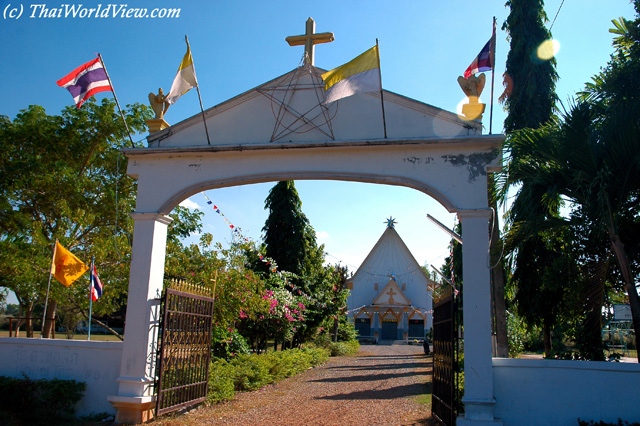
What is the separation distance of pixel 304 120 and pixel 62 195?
458 inches

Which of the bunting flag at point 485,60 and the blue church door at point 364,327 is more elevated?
the bunting flag at point 485,60

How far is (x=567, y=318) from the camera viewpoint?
880 cm

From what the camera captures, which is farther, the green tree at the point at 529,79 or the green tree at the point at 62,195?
the green tree at the point at 62,195

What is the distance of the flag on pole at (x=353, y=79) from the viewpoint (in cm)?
732

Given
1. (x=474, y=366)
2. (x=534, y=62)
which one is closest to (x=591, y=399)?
(x=474, y=366)

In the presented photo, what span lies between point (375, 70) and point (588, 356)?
5.56 meters

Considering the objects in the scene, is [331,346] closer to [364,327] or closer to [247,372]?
[247,372]

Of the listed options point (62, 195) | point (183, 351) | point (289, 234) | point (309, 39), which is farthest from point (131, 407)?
point (289, 234)

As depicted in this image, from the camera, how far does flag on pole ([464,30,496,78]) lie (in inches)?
298

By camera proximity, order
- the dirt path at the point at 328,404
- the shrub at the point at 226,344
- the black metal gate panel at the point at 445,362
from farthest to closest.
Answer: the shrub at the point at 226,344 < the dirt path at the point at 328,404 < the black metal gate panel at the point at 445,362

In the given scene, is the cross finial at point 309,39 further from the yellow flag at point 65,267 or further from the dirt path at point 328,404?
the yellow flag at point 65,267

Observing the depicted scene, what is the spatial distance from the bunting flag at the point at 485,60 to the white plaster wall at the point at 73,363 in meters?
6.95

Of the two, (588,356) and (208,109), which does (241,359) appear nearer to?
(208,109)

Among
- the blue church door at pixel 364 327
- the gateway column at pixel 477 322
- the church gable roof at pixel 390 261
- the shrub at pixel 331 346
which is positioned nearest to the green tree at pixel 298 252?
the shrub at pixel 331 346
